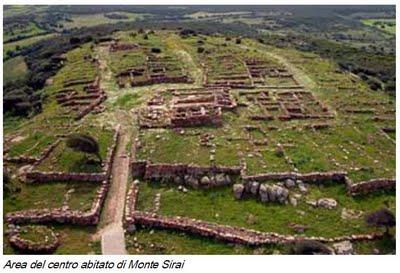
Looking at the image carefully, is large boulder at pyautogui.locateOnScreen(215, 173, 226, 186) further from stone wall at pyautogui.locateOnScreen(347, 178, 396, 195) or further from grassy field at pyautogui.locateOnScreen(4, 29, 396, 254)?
stone wall at pyautogui.locateOnScreen(347, 178, 396, 195)

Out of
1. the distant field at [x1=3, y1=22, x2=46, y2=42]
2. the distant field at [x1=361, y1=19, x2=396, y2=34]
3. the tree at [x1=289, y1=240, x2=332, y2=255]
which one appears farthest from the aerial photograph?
the distant field at [x1=361, y1=19, x2=396, y2=34]

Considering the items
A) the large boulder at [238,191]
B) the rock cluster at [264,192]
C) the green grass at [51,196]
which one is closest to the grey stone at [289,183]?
the rock cluster at [264,192]

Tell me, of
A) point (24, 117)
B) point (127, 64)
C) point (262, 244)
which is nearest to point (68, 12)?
point (127, 64)

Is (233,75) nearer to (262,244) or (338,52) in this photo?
(262,244)

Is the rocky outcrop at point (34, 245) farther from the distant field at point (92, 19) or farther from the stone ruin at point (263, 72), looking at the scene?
the distant field at point (92, 19)

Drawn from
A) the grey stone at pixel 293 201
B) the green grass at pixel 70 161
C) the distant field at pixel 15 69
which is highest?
the green grass at pixel 70 161
